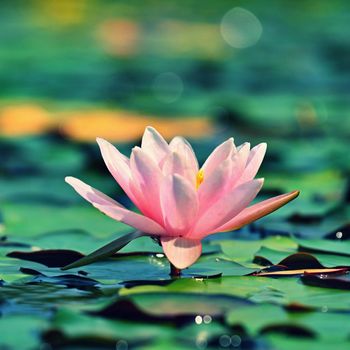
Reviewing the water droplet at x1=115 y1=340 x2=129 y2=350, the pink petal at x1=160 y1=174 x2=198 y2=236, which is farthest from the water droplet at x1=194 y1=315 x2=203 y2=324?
the pink petal at x1=160 y1=174 x2=198 y2=236

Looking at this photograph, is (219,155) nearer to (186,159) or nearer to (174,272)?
(186,159)

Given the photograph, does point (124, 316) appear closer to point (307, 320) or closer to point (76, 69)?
point (307, 320)

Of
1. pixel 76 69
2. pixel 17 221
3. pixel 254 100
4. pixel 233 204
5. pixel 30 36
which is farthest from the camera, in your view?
pixel 30 36

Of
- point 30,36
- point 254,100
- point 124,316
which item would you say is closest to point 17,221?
point 124,316

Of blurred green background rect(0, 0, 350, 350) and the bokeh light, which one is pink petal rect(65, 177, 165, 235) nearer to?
blurred green background rect(0, 0, 350, 350)

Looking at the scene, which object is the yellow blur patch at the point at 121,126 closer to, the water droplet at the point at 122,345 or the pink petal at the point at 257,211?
the pink petal at the point at 257,211

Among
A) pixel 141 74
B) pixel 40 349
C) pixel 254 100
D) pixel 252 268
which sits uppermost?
pixel 141 74
